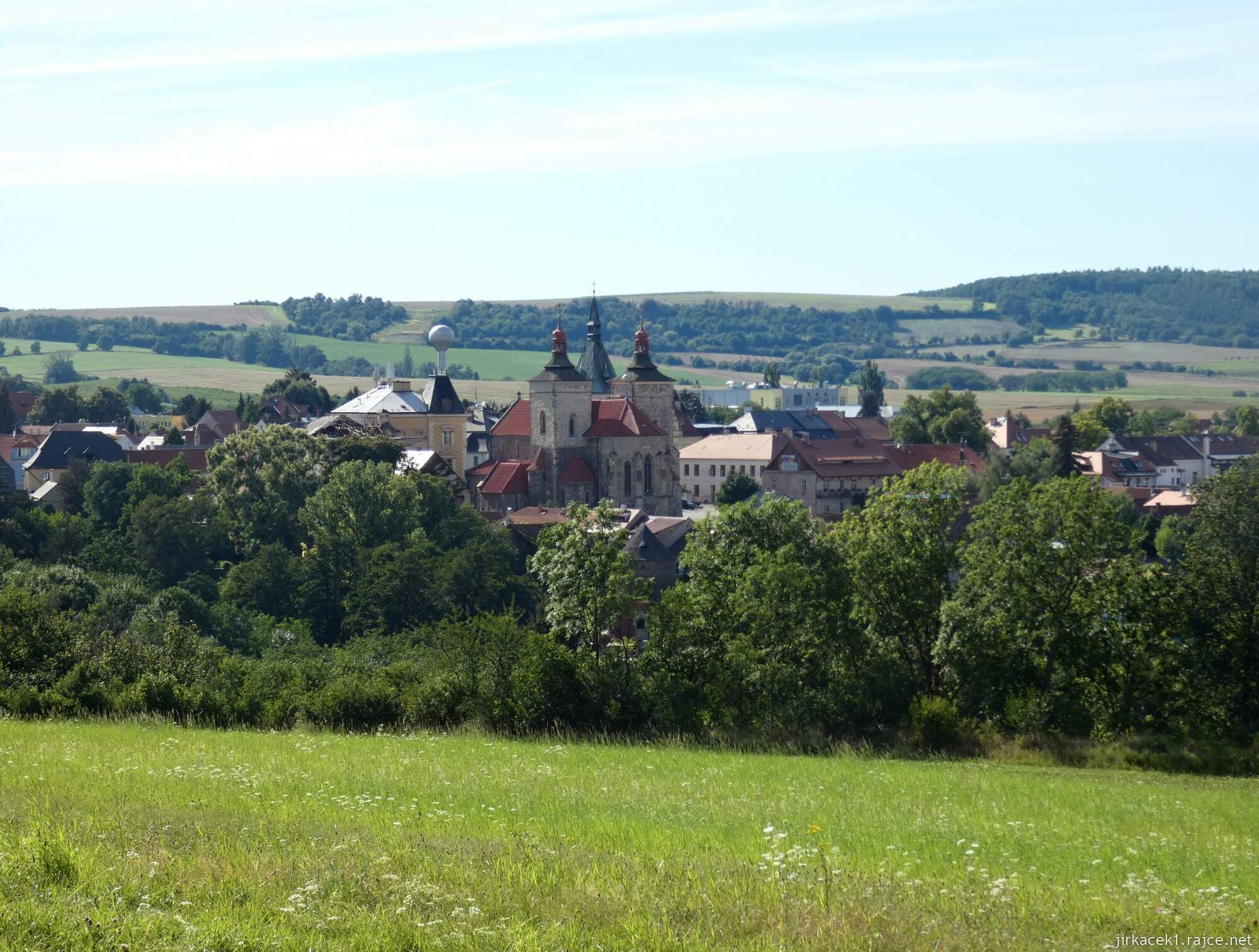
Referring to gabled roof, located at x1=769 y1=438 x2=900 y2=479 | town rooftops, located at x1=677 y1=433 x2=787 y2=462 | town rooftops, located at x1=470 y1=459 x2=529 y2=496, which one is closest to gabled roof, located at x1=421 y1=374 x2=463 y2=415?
town rooftops, located at x1=470 y1=459 x2=529 y2=496

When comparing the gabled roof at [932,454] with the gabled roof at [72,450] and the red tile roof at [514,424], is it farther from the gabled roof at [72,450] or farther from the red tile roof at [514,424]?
the gabled roof at [72,450]

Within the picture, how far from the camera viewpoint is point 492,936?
28.6 ft

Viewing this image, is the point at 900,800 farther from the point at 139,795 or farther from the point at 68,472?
the point at 68,472

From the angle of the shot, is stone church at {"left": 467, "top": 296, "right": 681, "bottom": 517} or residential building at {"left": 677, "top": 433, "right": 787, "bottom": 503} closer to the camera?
stone church at {"left": 467, "top": 296, "right": 681, "bottom": 517}

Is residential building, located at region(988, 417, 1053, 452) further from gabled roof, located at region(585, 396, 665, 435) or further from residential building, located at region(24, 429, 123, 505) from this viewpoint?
residential building, located at region(24, 429, 123, 505)

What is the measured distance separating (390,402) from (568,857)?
92211 millimetres

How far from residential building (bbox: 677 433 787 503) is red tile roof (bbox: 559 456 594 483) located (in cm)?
2297

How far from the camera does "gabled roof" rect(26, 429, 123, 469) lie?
316 ft

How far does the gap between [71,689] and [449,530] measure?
46.8m

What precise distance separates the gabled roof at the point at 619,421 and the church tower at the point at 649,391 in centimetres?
700

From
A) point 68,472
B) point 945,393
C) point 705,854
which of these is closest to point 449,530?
point 68,472

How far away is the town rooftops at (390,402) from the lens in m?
100

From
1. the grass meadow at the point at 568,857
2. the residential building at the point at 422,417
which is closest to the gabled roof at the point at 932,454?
the residential building at the point at 422,417

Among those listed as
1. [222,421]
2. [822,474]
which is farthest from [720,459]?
[222,421]
